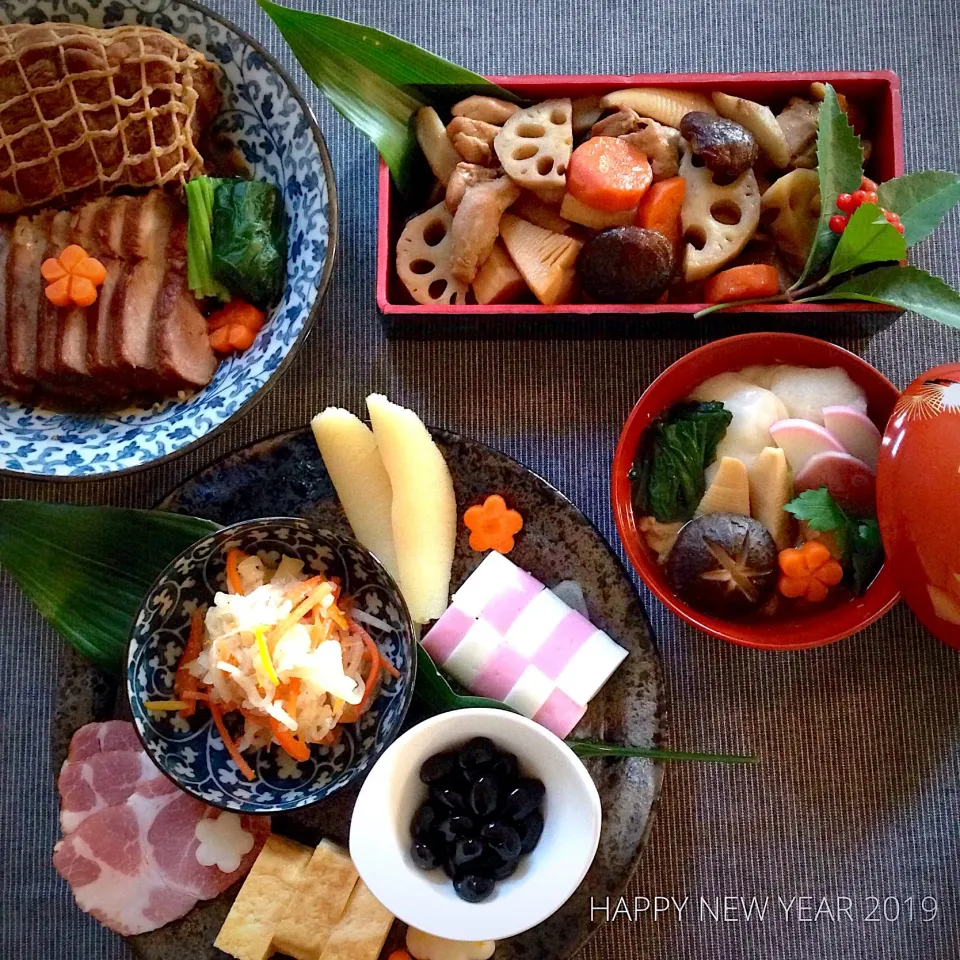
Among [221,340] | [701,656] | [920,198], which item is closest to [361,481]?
[221,340]

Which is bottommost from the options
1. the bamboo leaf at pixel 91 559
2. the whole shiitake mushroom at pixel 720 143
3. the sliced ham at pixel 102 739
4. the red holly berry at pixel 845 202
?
the sliced ham at pixel 102 739

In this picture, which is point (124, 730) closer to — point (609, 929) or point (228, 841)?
point (228, 841)

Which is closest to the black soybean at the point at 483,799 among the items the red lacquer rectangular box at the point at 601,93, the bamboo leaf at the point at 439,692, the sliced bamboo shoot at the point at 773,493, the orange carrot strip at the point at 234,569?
the bamboo leaf at the point at 439,692

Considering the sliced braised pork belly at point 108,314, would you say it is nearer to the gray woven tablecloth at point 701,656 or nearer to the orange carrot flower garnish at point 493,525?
the gray woven tablecloth at point 701,656

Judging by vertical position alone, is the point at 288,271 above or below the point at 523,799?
above

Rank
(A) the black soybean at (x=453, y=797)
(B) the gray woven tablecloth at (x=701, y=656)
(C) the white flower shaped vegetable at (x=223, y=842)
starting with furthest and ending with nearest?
(B) the gray woven tablecloth at (x=701, y=656), (C) the white flower shaped vegetable at (x=223, y=842), (A) the black soybean at (x=453, y=797)

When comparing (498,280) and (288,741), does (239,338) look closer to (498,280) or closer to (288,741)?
(498,280)

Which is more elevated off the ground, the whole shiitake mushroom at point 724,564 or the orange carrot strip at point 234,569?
the whole shiitake mushroom at point 724,564

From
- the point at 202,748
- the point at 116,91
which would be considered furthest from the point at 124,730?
the point at 116,91
